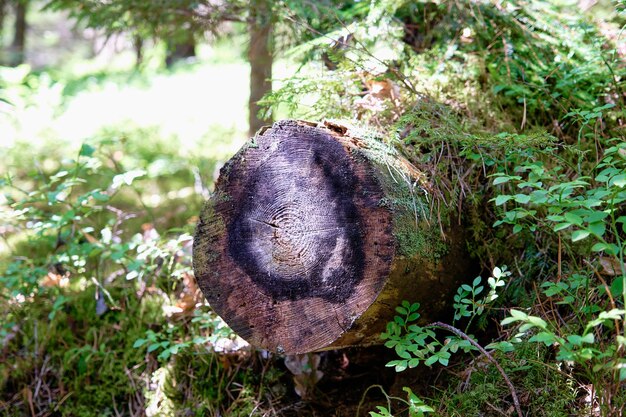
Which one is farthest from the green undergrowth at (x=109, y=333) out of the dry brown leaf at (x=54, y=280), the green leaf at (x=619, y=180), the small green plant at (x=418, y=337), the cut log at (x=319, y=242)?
the green leaf at (x=619, y=180)

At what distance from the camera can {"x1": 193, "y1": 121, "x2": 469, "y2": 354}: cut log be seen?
2.34m

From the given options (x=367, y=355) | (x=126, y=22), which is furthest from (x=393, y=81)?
(x=126, y=22)

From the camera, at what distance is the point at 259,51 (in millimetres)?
4219

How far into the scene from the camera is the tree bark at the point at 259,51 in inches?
146

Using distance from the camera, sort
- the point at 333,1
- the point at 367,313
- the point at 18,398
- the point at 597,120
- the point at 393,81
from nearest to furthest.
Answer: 1. the point at 367,313
2. the point at 597,120
3. the point at 393,81
4. the point at 18,398
5. the point at 333,1

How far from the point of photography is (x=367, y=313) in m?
2.33

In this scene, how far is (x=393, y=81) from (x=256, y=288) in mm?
1405

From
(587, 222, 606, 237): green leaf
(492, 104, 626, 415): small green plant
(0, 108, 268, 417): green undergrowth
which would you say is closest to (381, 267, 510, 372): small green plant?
(492, 104, 626, 415): small green plant

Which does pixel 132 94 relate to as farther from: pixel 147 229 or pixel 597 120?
pixel 597 120

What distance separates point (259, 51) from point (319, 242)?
7.52ft

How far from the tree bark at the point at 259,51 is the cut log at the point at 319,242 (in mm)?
1146

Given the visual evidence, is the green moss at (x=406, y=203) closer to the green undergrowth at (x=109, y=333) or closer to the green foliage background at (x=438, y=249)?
the green foliage background at (x=438, y=249)

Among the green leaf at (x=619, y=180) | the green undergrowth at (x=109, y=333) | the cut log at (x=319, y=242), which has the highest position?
the green leaf at (x=619, y=180)

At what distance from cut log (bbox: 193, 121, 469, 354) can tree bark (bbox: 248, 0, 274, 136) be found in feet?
3.76
